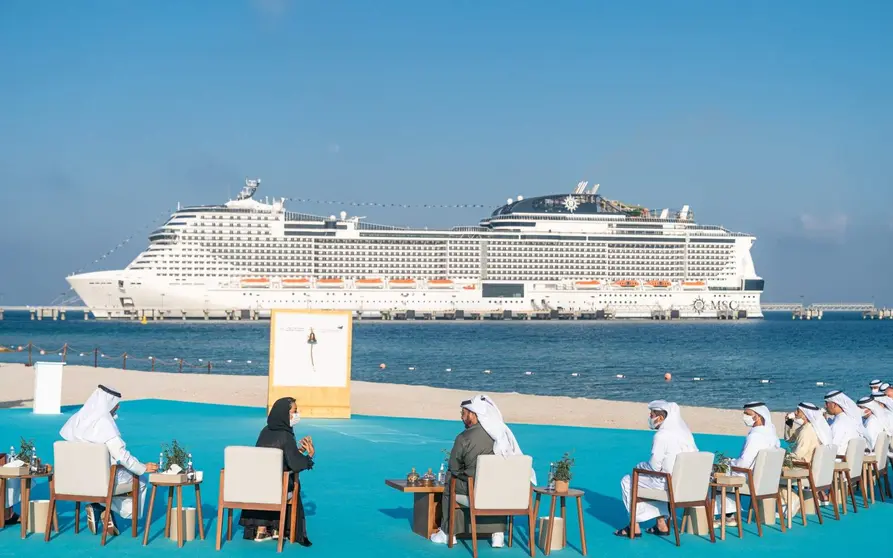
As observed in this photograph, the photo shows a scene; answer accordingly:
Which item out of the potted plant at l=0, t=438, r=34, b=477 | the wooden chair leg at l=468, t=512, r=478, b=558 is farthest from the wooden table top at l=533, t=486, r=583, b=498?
the potted plant at l=0, t=438, r=34, b=477

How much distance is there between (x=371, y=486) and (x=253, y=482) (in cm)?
272

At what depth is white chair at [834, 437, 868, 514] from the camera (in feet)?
29.4

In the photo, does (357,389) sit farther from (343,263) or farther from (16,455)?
(343,263)

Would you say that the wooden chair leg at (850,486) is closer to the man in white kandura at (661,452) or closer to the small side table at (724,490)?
the small side table at (724,490)

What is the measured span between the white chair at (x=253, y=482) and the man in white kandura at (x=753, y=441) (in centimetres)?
331

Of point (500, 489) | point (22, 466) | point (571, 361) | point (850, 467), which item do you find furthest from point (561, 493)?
point (571, 361)

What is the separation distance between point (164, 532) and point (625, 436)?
771cm

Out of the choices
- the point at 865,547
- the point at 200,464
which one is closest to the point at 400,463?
the point at 200,464

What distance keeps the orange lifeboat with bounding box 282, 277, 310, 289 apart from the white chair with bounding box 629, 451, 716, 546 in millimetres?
81120

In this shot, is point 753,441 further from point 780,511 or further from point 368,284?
point 368,284

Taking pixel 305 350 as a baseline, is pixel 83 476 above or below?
below

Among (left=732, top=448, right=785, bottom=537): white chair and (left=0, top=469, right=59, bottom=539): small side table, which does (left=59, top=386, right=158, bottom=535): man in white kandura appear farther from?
(left=732, top=448, right=785, bottom=537): white chair

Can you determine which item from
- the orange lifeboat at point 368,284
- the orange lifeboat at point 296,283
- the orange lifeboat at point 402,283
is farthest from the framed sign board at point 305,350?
the orange lifeboat at point 402,283

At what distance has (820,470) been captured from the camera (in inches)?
339
